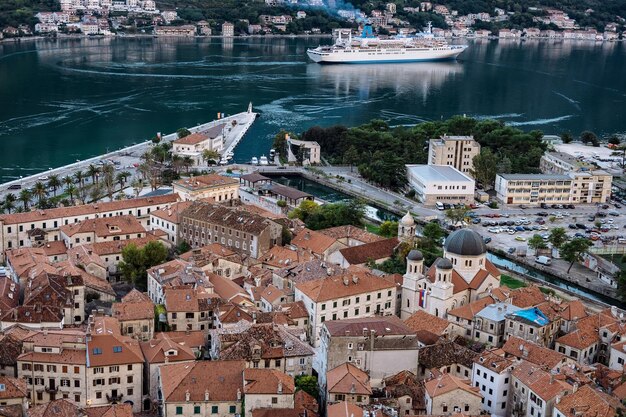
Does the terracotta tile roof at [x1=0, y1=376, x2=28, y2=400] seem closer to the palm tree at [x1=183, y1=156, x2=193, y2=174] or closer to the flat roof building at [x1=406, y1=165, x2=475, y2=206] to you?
the flat roof building at [x1=406, y1=165, x2=475, y2=206]

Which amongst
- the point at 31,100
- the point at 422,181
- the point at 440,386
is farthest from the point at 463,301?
the point at 31,100

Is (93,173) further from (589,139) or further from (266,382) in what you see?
(589,139)

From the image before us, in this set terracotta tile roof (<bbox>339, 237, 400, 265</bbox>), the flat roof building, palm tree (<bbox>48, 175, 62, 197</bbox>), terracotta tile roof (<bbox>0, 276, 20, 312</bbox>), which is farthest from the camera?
the flat roof building

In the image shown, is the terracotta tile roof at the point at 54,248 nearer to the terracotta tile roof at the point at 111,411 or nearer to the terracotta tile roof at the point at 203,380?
the terracotta tile roof at the point at 203,380

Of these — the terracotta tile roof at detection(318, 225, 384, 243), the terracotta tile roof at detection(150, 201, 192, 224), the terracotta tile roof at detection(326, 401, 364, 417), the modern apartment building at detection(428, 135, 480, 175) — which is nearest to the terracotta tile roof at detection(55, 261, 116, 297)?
the terracotta tile roof at detection(150, 201, 192, 224)

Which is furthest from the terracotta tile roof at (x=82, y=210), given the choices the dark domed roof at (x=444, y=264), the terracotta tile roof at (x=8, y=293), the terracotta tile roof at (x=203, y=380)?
the terracotta tile roof at (x=203, y=380)

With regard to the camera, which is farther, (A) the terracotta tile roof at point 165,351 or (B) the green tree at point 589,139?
(B) the green tree at point 589,139

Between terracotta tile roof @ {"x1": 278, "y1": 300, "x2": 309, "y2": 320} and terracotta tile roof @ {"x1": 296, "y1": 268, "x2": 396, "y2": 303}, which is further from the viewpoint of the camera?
terracotta tile roof @ {"x1": 296, "y1": 268, "x2": 396, "y2": 303}

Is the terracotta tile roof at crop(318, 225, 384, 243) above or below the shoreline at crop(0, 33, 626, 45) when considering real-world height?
below
